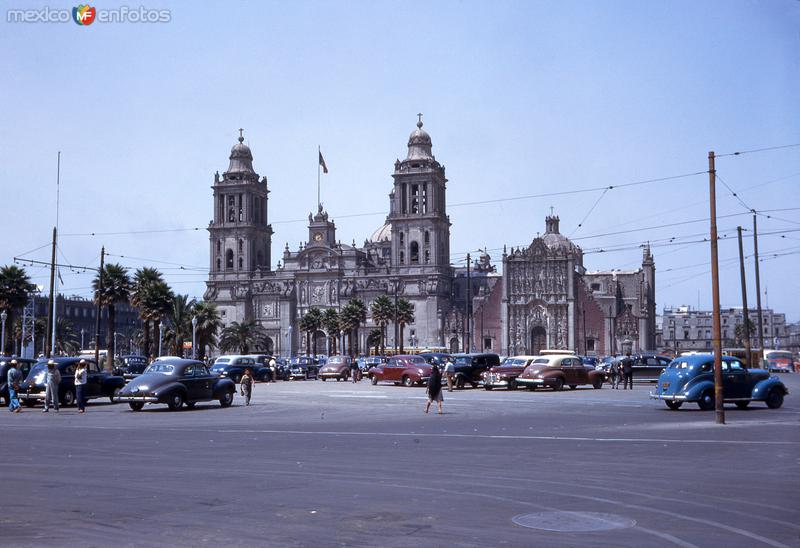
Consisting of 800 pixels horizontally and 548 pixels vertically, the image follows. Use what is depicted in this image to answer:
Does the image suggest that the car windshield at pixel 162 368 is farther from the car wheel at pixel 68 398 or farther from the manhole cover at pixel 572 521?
the manhole cover at pixel 572 521

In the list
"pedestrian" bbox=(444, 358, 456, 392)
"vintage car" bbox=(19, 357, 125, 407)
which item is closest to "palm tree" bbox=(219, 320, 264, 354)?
"pedestrian" bbox=(444, 358, 456, 392)

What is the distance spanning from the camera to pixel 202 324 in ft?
253

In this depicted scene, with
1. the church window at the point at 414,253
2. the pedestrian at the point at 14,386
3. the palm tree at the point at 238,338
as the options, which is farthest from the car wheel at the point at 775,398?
the church window at the point at 414,253

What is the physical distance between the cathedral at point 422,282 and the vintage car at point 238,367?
55.9m

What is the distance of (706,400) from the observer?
26.0 metres

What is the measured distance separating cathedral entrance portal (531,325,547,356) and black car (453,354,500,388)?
6845 centimetres

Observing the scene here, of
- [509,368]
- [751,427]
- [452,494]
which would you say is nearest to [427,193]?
[509,368]

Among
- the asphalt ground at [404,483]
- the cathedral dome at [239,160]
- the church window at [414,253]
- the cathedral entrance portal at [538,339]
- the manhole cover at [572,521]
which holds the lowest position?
the manhole cover at [572,521]

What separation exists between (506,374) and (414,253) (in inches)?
3102

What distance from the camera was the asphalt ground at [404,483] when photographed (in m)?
8.44

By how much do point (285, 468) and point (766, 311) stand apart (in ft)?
637

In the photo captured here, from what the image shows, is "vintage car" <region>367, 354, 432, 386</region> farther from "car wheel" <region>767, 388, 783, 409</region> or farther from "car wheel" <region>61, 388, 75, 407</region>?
"car wheel" <region>767, 388, 783, 409</region>

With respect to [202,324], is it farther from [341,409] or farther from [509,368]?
[341,409]

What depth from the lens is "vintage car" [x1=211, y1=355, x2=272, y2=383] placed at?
47.1 metres
